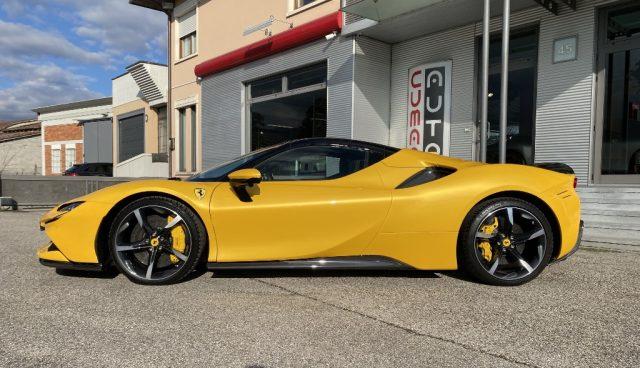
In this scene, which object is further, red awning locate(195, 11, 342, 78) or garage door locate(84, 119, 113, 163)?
garage door locate(84, 119, 113, 163)

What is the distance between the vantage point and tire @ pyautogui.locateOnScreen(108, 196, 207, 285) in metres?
3.24

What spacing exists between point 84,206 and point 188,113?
11.8m

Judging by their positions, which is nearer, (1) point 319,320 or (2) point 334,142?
(1) point 319,320

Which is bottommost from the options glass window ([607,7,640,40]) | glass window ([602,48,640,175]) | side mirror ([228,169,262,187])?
side mirror ([228,169,262,187])

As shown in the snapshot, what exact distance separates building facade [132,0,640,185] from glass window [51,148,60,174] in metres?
24.1

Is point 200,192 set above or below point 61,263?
above

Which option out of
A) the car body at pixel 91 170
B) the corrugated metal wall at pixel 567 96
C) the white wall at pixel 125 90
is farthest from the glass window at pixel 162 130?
the corrugated metal wall at pixel 567 96

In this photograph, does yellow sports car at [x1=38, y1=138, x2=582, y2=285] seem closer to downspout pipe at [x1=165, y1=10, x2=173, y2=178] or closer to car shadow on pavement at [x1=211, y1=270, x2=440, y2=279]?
car shadow on pavement at [x1=211, y1=270, x2=440, y2=279]

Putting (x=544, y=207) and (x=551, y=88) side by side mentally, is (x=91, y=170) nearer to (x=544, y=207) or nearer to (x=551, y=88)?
(x=551, y=88)

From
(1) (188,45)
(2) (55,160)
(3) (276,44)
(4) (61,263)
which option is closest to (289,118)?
(3) (276,44)

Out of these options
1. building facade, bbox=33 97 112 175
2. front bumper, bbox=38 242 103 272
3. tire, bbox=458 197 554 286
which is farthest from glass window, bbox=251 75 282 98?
building facade, bbox=33 97 112 175

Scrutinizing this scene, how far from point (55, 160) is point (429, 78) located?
31.5m

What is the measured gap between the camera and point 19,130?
3762 cm

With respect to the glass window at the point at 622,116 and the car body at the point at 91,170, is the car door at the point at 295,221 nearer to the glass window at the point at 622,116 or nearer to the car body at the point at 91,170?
the glass window at the point at 622,116
